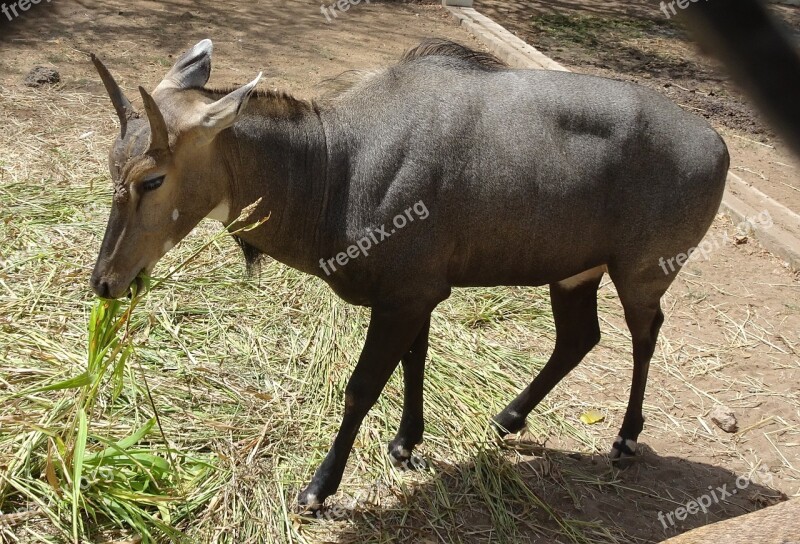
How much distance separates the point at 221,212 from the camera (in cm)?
366

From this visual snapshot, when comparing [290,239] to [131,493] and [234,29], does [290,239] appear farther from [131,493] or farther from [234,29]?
[234,29]

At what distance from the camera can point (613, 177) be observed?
395 cm

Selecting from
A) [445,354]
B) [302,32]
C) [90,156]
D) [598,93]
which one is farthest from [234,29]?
[598,93]

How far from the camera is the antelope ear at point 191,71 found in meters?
3.63

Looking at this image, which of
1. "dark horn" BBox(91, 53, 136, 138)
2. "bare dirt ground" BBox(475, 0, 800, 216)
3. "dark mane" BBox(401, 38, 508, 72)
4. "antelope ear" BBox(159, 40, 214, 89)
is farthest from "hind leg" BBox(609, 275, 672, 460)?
"bare dirt ground" BBox(475, 0, 800, 216)

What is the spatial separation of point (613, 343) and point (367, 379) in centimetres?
242

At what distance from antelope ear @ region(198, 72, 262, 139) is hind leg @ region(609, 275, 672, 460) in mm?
2161

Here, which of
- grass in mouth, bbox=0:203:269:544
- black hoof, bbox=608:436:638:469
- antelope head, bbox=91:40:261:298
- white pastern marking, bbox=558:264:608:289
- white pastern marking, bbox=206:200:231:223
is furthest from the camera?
black hoof, bbox=608:436:638:469

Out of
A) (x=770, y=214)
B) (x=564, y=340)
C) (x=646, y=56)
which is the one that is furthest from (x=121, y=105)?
(x=646, y=56)

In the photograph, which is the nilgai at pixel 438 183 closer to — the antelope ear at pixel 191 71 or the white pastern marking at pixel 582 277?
the antelope ear at pixel 191 71

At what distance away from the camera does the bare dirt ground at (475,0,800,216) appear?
328 inches

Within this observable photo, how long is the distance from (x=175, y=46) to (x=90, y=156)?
9.44 feet

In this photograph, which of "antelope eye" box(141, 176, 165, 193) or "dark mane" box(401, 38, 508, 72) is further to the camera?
"dark mane" box(401, 38, 508, 72)

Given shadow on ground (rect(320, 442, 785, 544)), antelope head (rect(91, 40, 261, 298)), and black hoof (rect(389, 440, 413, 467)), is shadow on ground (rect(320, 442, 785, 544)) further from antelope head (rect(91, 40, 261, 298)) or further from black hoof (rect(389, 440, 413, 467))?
antelope head (rect(91, 40, 261, 298))
